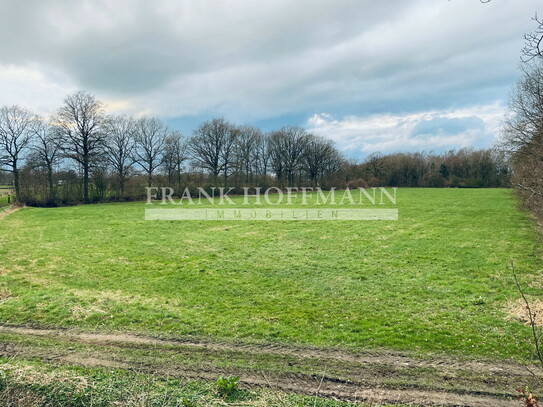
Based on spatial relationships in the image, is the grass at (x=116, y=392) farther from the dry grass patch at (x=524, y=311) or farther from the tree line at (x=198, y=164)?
the tree line at (x=198, y=164)

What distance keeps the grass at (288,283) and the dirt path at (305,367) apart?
0.46m

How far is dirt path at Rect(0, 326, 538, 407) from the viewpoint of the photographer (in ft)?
16.1

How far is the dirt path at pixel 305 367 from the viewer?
4.89 metres

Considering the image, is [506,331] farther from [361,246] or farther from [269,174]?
[269,174]

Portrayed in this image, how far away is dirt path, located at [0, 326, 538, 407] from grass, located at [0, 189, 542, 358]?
0.46 meters

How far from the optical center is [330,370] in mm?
5562

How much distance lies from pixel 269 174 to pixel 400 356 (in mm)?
62184

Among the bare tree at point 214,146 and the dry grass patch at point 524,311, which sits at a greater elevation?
the bare tree at point 214,146

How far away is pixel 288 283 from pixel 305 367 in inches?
196

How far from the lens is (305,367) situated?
5.65 meters

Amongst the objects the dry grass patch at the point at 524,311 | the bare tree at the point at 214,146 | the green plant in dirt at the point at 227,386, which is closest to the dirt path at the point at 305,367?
the green plant in dirt at the point at 227,386

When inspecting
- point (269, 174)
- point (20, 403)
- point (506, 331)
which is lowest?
point (506, 331)

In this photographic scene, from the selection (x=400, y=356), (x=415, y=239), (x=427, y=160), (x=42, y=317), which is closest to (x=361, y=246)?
(x=415, y=239)

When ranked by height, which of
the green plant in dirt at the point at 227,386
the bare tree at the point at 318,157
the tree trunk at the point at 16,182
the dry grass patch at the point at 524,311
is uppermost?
the bare tree at the point at 318,157
